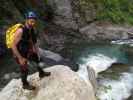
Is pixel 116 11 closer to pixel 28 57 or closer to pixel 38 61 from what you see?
pixel 38 61

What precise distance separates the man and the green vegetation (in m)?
25.0

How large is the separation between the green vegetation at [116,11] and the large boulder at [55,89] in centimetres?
2449

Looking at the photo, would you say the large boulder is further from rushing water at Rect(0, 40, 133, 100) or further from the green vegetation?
the green vegetation

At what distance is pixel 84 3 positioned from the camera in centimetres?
3353

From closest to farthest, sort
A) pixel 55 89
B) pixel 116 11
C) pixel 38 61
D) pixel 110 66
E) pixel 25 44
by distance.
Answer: pixel 25 44, pixel 55 89, pixel 38 61, pixel 110 66, pixel 116 11

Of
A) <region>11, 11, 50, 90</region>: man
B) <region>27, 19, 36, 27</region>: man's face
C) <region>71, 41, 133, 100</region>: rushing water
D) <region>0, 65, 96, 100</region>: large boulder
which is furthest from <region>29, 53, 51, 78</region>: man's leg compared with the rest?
<region>71, 41, 133, 100</region>: rushing water

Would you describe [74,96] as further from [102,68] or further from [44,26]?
[44,26]

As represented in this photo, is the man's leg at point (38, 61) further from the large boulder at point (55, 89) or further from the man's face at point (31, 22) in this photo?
the man's face at point (31, 22)

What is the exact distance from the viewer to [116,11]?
119ft

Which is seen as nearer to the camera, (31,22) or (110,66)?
(31,22)

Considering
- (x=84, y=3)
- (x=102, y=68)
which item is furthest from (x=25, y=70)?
(x=84, y=3)

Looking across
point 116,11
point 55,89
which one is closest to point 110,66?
point 55,89

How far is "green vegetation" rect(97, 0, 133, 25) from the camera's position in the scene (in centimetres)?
3422

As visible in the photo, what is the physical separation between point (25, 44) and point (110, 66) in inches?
484
